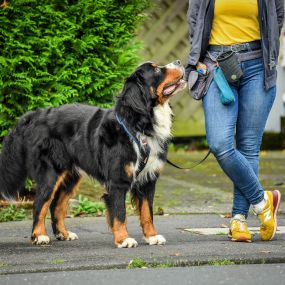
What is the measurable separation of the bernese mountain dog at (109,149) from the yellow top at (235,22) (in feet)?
A: 1.40

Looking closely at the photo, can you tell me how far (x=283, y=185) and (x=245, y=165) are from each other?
3.86m

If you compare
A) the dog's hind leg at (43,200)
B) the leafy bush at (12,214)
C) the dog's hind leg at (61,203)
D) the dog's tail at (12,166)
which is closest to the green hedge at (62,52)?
the leafy bush at (12,214)

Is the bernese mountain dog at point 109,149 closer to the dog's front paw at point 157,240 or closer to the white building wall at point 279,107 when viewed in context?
the dog's front paw at point 157,240

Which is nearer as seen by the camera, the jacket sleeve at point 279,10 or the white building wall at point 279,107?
the jacket sleeve at point 279,10

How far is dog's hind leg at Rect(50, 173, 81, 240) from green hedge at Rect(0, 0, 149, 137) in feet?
4.98

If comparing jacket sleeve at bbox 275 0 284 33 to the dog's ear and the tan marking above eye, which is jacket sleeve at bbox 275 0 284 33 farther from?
the dog's ear

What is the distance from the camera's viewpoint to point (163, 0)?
1514 cm

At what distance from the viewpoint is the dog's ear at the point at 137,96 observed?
648cm

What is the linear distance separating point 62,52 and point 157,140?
2.36 m

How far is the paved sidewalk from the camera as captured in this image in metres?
5.65

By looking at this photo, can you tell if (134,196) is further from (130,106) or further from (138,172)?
(130,106)

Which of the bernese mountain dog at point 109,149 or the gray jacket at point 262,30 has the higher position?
the gray jacket at point 262,30

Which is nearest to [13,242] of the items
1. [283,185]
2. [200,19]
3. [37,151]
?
[37,151]

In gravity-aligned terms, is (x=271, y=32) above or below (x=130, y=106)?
above
